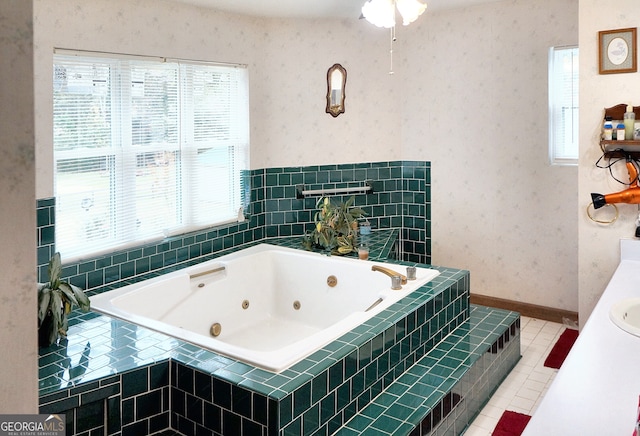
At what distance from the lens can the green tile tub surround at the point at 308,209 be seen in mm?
4234

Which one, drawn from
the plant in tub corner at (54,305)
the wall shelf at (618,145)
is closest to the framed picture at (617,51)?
the wall shelf at (618,145)

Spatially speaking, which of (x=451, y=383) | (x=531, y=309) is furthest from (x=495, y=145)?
(x=451, y=383)

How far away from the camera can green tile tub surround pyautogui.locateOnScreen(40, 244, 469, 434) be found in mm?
2316

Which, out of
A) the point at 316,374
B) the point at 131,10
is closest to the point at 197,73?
the point at 131,10

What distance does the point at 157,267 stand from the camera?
4.00 m

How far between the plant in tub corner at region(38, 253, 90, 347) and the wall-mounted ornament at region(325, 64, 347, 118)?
269 centimetres

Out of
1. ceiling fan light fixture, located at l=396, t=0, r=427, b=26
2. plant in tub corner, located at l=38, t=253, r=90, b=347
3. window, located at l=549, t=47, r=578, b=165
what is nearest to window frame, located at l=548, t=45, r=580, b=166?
window, located at l=549, t=47, r=578, b=165

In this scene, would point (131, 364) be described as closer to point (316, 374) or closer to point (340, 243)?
point (316, 374)

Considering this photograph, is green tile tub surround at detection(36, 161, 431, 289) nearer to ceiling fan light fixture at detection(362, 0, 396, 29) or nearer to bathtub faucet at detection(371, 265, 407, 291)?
bathtub faucet at detection(371, 265, 407, 291)

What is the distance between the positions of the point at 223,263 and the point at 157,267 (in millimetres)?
443

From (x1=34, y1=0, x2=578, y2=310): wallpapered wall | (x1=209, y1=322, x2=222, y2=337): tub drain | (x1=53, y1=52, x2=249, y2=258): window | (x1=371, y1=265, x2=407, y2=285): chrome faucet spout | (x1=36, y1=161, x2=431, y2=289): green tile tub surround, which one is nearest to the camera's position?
(x1=53, y1=52, x2=249, y2=258): window

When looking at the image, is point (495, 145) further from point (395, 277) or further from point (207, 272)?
point (207, 272)

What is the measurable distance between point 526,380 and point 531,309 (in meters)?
1.11

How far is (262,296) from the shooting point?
4.31 meters
